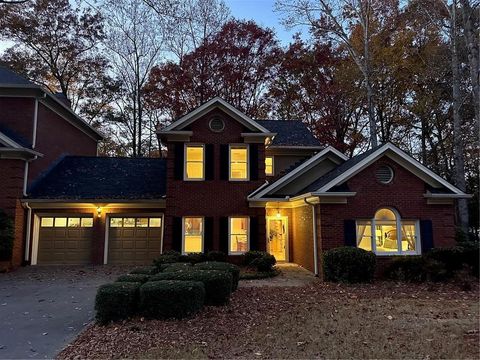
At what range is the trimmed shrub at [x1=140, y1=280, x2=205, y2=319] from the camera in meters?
7.27

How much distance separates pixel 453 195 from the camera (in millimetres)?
12711

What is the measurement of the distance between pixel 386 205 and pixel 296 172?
4.12 m

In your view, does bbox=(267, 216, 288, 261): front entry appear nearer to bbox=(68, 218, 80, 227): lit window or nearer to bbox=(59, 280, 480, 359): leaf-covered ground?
bbox=(59, 280, 480, 359): leaf-covered ground

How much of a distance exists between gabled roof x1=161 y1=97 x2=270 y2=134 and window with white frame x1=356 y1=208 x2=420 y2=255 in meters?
5.91

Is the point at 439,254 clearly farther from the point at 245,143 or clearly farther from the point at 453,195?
the point at 245,143

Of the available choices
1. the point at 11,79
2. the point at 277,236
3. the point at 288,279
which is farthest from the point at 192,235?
the point at 11,79

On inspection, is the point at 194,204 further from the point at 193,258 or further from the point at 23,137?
the point at 23,137

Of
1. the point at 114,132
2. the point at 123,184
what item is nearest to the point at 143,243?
the point at 123,184

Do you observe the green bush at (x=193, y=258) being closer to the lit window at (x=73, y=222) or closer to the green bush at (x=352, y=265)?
the green bush at (x=352, y=265)

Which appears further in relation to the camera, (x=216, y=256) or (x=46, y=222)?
(x=46, y=222)

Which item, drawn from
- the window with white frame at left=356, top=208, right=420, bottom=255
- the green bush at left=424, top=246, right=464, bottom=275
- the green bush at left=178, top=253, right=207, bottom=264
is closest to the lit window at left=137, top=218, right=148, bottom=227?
the green bush at left=178, top=253, right=207, bottom=264

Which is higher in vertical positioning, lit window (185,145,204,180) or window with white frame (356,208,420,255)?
lit window (185,145,204,180)

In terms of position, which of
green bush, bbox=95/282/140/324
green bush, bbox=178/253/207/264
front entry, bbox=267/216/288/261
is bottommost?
green bush, bbox=95/282/140/324

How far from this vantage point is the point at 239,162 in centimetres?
1625
